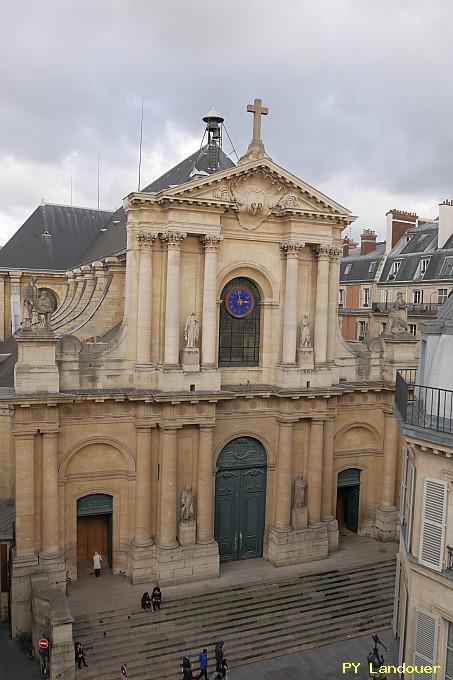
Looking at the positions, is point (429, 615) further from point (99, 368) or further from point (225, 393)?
point (99, 368)

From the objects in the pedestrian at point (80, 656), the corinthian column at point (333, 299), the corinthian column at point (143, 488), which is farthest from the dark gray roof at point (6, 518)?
the corinthian column at point (333, 299)

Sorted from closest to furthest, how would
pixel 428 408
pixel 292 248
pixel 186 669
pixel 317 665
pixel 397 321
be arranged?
pixel 428 408
pixel 186 669
pixel 317 665
pixel 292 248
pixel 397 321

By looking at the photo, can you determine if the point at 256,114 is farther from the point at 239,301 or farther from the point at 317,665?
the point at 317,665

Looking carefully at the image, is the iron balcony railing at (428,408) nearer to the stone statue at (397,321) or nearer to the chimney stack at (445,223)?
the stone statue at (397,321)

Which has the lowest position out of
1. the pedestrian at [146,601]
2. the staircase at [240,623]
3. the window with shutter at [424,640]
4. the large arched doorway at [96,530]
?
the staircase at [240,623]

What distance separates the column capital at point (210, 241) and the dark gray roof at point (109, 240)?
27.2 ft

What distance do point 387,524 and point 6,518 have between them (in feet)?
49.7

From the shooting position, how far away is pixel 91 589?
67.2ft

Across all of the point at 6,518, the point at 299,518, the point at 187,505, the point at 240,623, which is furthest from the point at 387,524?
the point at 6,518

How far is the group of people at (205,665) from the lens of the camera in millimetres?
16750

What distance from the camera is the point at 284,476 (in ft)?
75.8

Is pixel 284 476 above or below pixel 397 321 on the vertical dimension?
below

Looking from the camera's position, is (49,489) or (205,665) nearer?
(205,665)

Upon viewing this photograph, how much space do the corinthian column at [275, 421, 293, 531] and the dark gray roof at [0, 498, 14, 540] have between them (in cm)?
968
